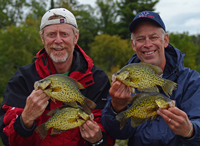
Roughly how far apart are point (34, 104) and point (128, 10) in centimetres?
4095

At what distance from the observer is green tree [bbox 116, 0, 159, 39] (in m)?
41.1

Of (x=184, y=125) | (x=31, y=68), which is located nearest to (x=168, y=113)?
(x=184, y=125)

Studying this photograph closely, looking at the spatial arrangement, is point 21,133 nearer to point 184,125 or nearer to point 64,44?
point 64,44

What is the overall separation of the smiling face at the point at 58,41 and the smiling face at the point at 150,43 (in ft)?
4.00

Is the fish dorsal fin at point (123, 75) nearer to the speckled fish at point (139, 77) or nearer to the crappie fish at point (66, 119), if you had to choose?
the speckled fish at point (139, 77)

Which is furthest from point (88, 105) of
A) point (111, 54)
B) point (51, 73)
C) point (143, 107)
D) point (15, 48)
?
point (111, 54)

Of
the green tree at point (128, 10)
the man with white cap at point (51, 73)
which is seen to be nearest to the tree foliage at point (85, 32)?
the green tree at point (128, 10)

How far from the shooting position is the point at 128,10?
135ft

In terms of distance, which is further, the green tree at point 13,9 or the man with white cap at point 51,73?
the green tree at point 13,9

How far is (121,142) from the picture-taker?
521 inches

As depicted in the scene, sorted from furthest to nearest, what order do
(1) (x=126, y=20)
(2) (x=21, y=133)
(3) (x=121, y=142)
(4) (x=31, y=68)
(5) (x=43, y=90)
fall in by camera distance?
1. (1) (x=126, y=20)
2. (3) (x=121, y=142)
3. (4) (x=31, y=68)
4. (2) (x=21, y=133)
5. (5) (x=43, y=90)

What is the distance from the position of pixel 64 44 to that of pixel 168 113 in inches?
84.6

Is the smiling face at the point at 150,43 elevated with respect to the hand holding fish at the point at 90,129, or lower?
elevated

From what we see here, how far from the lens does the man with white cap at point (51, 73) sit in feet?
11.4
